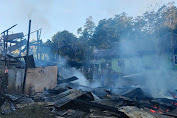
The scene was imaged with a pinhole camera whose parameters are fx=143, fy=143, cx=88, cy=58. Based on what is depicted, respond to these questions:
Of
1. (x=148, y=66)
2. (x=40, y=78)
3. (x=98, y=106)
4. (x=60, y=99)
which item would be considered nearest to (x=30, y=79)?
(x=40, y=78)

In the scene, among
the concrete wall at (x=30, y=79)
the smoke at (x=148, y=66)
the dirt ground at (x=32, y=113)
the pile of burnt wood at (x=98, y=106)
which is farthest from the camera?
the smoke at (x=148, y=66)

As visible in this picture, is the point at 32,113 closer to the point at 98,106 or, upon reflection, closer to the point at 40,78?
the point at 98,106

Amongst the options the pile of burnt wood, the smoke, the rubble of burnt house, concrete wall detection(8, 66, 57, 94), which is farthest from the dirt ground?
the smoke

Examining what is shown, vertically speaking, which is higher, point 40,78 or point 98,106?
point 40,78

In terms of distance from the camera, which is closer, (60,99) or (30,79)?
(60,99)

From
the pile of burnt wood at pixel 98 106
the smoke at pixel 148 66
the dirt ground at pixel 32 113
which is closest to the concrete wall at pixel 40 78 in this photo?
the pile of burnt wood at pixel 98 106

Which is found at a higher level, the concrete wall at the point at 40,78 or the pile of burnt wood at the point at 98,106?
the concrete wall at the point at 40,78

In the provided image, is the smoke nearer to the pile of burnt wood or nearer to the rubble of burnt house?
the rubble of burnt house

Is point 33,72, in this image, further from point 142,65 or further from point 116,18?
point 116,18

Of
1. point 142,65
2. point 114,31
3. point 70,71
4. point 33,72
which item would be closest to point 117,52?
point 142,65

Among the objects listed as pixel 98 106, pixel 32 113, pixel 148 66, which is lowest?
pixel 32 113

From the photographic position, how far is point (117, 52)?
24.9 metres

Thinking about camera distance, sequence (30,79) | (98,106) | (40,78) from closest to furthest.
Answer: (98,106) → (30,79) → (40,78)

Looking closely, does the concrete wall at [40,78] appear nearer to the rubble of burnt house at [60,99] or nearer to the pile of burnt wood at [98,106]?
the rubble of burnt house at [60,99]
